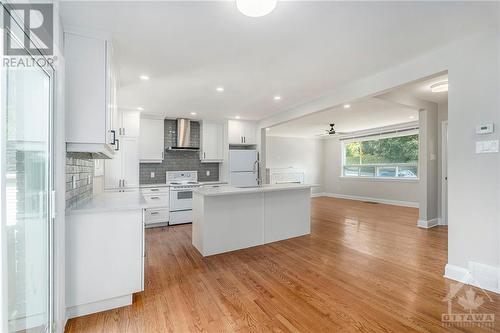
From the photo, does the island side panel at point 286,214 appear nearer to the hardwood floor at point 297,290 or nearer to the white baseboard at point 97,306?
the hardwood floor at point 297,290

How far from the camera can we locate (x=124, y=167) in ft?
15.6

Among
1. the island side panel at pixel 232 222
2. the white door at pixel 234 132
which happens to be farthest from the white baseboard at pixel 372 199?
the island side panel at pixel 232 222

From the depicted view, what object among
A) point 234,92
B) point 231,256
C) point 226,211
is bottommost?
point 231,256

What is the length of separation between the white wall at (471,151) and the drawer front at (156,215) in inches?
182

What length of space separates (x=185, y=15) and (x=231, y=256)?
284cm

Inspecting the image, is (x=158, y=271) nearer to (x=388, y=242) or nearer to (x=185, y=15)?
(x=185, y=15)

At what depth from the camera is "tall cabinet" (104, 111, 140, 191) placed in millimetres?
4648

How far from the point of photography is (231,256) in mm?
3271

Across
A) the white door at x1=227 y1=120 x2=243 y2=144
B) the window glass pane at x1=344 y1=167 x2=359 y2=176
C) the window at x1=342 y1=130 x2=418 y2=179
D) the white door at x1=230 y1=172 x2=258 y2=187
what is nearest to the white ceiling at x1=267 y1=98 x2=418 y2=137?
the window at x1=342 y1=130 x2=418 y2=179

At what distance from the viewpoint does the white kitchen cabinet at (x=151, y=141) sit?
17.0 feet

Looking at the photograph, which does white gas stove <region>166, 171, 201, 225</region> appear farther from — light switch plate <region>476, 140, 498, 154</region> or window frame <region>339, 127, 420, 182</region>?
window frame <region>339, 127, 420, 182</region>

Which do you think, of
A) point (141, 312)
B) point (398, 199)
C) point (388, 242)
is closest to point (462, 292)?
point (388, 242)

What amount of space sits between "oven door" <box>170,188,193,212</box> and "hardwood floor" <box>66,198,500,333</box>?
1136 mm

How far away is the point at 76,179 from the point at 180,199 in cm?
270
